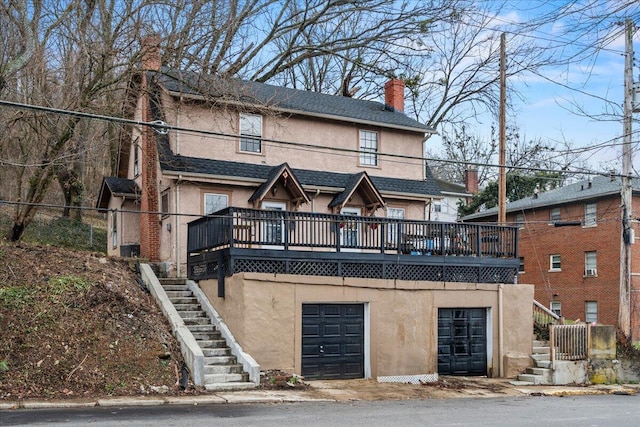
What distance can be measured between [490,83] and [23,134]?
95.4ft

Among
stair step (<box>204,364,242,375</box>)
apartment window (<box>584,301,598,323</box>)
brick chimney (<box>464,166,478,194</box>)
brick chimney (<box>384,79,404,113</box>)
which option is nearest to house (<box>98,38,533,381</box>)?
stair step (<box>204,364,242,375</box>)

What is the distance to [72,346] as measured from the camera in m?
15.8

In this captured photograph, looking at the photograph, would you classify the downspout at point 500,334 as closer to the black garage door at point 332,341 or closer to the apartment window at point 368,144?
the black garage door at point 332,341

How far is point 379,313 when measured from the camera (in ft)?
64.7

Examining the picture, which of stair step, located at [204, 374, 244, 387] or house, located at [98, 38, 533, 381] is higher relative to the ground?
house, located at [98, 38, 533, 381]

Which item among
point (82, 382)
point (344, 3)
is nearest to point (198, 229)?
point (82, 382)

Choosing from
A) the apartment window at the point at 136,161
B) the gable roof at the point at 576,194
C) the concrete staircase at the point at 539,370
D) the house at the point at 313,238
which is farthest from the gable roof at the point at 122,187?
the gable roof at the point at 576,194

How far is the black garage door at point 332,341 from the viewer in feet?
61.9

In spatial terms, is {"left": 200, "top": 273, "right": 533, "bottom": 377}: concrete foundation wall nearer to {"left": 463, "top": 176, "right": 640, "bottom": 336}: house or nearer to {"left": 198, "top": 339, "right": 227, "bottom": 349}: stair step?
{"left": 198, "top": 339, "right": 227, "bottom": 349}: stair step

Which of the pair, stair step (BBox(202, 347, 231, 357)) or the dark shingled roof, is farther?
the dark shingled roof

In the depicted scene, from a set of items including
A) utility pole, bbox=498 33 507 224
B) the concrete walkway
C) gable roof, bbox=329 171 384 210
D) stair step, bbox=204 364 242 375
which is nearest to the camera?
the concrete walkway

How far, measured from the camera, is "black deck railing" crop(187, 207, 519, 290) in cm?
1891

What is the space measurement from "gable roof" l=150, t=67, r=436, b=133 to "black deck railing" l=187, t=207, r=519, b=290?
4.55 metres

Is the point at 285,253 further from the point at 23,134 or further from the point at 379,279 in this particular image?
the point at 23,134
